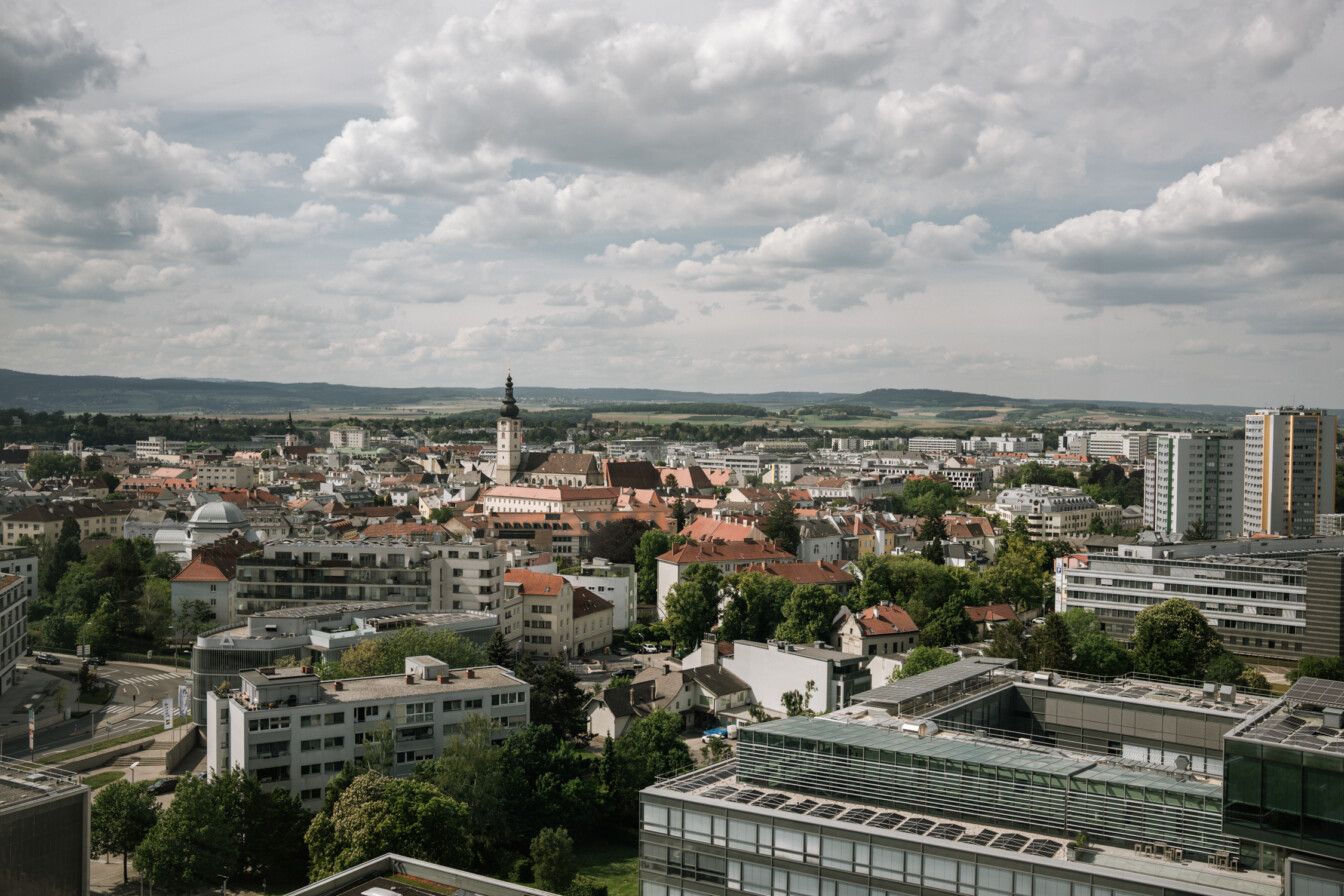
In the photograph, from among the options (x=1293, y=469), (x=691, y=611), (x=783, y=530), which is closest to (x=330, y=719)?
(x=691, y=611)

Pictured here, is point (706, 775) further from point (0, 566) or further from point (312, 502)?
point (312, 502)

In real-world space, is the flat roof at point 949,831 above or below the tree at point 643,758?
above

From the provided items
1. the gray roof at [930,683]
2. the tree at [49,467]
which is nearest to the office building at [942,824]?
the gray roof at [930,683]

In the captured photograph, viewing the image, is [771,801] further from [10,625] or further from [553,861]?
[10,625]

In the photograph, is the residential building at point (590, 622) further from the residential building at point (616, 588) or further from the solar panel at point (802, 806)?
the solar panel at point (802, 806)

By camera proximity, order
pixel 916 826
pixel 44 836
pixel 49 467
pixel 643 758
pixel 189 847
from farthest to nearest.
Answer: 1. pixel 49 467
2. pixel 643 758
3. pixel 189 847
4. pixel 44 836
5. pixel 916 826

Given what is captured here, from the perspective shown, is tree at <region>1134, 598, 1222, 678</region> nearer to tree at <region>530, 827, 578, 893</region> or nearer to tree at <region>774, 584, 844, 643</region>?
tree at <region>774, 584, 844, 643</region>

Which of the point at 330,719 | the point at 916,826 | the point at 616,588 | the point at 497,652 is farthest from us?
the point at 616,588
